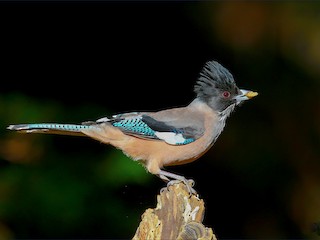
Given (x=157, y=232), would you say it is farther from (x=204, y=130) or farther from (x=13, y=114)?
(x=13, y=114)

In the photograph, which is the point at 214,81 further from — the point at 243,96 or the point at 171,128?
the point at 171,128

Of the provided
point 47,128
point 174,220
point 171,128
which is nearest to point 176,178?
point 171,128

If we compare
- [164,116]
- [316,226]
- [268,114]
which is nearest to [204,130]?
[164,116]

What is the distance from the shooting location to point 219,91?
4781mm

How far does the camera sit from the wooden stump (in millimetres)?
2752

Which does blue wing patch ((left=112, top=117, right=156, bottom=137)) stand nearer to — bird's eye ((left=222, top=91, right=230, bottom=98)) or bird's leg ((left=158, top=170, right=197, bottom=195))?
bird's leg ((left=158, top=170, right=197, bottom=195))

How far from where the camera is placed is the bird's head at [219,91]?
4.73 meters

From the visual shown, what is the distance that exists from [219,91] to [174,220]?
6.33 ft

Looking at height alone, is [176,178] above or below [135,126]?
below

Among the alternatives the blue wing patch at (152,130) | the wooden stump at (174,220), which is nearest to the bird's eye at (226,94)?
the blue wing patch at (152,130)

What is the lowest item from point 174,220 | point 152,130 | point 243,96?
point 174,220

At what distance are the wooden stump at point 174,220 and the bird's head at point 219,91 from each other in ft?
5.33

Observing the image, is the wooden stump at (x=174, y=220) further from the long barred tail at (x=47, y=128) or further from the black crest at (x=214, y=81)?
the black crest at (x=214, y=81)

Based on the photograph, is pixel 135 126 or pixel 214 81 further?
pixel 214 81
